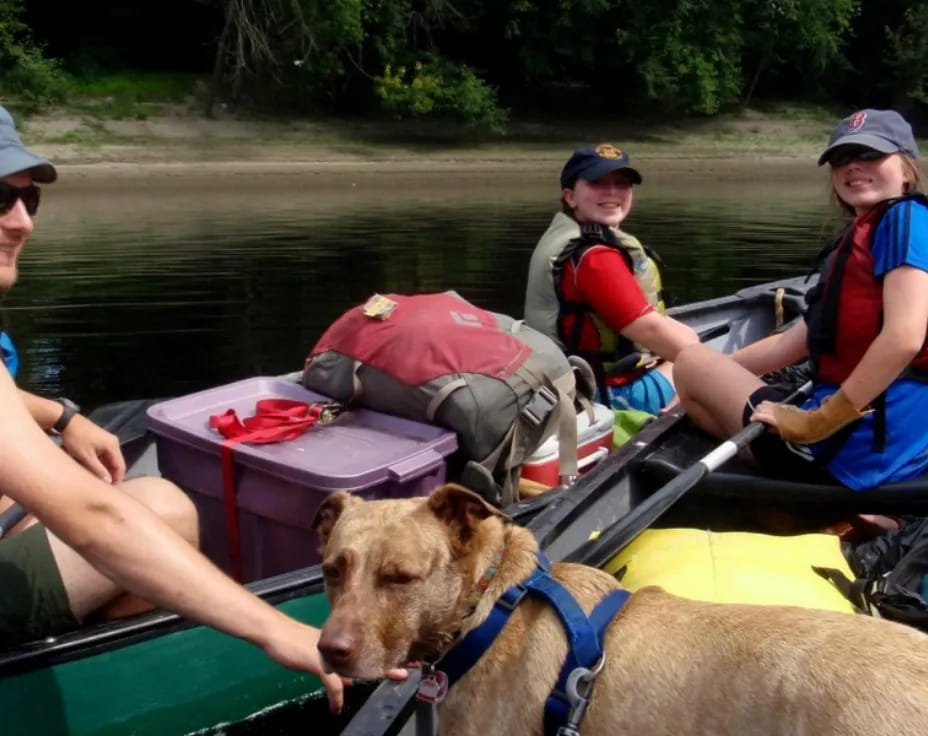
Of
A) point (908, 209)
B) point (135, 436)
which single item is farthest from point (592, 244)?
point (135, 436)

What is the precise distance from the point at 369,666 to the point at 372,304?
2474 mm

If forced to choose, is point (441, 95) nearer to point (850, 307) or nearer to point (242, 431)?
point (242, 431)

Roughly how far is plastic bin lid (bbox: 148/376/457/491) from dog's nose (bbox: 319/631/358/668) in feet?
5.21

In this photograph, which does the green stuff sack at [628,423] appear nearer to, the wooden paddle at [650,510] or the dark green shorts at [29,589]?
the wooden paddle at [650,510]

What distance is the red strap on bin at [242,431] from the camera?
4.30 metres

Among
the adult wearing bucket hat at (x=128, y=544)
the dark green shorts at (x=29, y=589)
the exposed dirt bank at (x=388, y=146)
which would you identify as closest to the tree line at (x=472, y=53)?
the exposed dirt bank at (x=388, y=146)

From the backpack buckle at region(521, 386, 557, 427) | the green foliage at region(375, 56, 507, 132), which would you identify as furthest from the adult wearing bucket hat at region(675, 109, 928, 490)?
the green foliage at region(375, 56, 507, 132)

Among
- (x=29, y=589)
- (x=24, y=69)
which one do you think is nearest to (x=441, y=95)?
(x=24, y=69)

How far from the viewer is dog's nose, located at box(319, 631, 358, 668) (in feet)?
7.77

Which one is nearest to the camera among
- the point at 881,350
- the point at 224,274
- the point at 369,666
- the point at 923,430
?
the point at 369,666

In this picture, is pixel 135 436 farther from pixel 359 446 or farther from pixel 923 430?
pixel 923 430

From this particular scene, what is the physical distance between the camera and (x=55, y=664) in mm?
3443

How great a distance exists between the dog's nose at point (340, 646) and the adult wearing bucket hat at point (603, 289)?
3159 mm

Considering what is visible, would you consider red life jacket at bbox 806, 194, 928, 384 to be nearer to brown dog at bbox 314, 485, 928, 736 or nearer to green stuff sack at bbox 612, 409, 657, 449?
green stuff sack at bbox 612, 409, 657, 449
